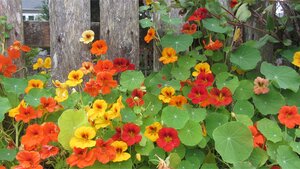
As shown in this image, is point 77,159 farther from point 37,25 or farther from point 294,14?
point 294,14

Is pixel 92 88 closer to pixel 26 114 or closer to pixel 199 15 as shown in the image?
pixel 26 114

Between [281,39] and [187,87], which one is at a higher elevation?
[281,39]

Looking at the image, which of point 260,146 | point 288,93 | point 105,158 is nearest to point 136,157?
point 105,158

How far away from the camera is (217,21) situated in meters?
2.12

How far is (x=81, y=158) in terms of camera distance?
150 centimetres

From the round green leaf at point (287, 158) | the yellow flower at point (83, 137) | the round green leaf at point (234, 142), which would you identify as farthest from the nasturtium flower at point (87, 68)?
the round green leaf at point (287, 158)

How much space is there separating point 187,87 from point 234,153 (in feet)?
1.73

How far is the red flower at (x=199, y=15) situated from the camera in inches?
82.6

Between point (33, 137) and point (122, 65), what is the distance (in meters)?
0.64

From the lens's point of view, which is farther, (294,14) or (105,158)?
(294,14)

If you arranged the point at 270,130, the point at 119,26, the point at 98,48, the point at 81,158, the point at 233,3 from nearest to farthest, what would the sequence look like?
1. the point at 81,158
2. the point at 270,130
3. the point at 98,48
4. the point at 119,26
5. the point at 233,3

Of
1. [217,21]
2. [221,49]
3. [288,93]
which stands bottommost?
[288,93]

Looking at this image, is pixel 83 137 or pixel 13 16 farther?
pixel 13 16

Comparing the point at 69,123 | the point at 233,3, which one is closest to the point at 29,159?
the point at 69,123
